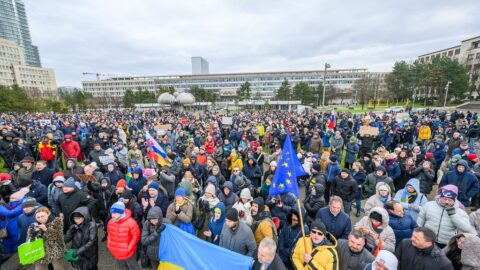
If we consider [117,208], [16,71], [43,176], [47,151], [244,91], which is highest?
[16,71]

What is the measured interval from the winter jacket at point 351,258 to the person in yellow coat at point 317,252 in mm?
130

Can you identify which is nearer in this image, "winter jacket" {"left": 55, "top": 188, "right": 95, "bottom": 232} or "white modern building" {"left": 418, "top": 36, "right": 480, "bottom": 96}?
"winter jacket" {"left": 55, "top": 188, "right": 95, "bottom": 232}

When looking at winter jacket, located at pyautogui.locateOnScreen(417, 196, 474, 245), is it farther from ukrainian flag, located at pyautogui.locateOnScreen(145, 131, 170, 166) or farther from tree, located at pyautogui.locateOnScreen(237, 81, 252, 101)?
tree, located at pyautogui.locateOnScreen(237, 81, 252, 101)

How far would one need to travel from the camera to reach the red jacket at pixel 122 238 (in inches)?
152

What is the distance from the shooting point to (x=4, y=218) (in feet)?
14.8

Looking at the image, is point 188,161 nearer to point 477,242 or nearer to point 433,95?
point 477,242

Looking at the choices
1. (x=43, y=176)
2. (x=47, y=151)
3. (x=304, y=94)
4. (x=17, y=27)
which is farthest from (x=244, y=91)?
(x=17, y=27)

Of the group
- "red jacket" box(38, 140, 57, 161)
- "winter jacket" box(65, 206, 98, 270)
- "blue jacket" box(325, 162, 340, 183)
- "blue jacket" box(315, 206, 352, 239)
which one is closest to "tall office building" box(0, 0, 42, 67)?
"red jacket" box(38, 140, 57, 161)

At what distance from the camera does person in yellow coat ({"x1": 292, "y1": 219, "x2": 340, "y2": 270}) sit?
3.09 meters

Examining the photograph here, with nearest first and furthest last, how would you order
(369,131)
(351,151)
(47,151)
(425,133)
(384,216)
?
(384,216), (47,151), (351,151), (369,131), (425,133)

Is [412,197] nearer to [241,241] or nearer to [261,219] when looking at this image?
[261,219]

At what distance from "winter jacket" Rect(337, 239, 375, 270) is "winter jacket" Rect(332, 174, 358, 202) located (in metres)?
2.51

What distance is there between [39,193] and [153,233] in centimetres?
398

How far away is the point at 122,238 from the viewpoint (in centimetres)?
386
